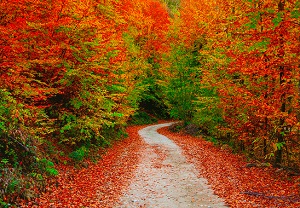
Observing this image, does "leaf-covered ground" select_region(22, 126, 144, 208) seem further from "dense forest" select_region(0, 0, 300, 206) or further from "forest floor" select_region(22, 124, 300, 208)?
"dense forest" select_region(0, 0, 300, 206)

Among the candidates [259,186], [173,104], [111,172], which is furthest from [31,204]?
[173,104]

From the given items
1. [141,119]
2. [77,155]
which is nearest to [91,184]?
[77,155]

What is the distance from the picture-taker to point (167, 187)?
10.3 m

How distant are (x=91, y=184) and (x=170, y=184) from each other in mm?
3090


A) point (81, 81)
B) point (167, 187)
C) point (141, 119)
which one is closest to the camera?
point (167, 187)

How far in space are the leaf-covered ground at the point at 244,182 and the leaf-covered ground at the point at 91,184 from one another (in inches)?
139

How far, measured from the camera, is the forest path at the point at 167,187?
871 centimetres

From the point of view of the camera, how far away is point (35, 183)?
29.2 ft

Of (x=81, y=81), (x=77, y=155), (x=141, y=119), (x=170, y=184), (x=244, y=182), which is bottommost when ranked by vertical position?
(x=141, y=119)

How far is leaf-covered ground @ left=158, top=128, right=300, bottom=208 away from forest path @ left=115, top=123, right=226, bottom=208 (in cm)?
47

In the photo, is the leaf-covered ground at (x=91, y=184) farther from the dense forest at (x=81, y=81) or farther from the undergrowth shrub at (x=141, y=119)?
the undergrowth shrub at (x=141, y=119)

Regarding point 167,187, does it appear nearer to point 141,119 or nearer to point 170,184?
point 170,184

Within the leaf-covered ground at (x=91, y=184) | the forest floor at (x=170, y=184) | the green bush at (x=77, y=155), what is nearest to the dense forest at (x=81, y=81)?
the green bush at (x=77, y=155)

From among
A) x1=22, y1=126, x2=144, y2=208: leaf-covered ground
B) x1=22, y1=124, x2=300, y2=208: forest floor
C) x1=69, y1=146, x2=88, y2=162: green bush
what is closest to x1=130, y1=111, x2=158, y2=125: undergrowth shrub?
x1=22, y1=124, x2=300, y2=208: forest floor
